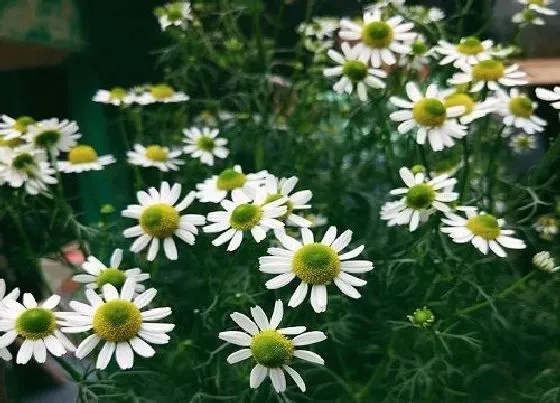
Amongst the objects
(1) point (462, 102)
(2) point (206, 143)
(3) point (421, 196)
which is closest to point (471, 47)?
(1) point (462, 102)

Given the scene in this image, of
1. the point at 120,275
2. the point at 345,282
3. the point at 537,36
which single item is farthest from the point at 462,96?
the point at 537,36

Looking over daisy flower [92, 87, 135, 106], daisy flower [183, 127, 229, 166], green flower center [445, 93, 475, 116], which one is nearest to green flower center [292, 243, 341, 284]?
green flower center [445, 93, 475, 116]

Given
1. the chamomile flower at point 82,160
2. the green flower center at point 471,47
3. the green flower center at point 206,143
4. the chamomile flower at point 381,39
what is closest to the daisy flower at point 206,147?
the green flower center at point 206,143

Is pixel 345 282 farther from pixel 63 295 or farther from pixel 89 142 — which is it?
pixel 89 142

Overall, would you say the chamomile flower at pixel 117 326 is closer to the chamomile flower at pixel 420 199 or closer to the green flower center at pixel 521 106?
the chamomile flower at pixel 420 199

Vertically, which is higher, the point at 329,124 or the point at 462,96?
the point at 462,96

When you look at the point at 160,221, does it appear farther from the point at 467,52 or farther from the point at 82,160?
the point at 467,52

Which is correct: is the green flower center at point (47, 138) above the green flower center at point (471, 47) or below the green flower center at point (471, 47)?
below
